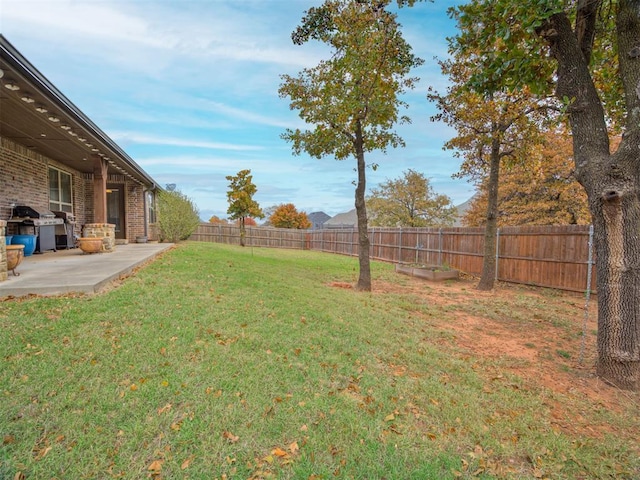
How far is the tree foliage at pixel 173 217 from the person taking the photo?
14.1 meters

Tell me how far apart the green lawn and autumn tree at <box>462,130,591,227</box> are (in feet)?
40.1

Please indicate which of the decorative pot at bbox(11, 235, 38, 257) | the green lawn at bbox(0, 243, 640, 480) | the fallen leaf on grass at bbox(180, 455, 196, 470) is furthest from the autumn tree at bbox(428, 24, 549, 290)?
the decorative pot at bbox(11, 235, 38, 257)

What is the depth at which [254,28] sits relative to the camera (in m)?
7.97

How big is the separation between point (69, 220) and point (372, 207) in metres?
21.1

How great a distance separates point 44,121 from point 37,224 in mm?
3057

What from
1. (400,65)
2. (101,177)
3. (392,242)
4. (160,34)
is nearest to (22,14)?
(160,34)

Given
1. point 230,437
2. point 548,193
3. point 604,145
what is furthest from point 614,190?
point 548,193

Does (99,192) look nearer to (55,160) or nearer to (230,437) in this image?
(55,160)

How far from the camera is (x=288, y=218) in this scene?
40125 mm

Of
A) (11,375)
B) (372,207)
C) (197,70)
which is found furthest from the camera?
(372,207)

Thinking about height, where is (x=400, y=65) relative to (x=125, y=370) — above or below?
above

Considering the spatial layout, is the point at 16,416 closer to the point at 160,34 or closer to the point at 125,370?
the point at 125,370

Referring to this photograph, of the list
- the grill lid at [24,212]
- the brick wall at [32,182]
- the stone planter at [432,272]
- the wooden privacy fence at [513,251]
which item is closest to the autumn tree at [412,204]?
the wooden privacy fence at [513,251]

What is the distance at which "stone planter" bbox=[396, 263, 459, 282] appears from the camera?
430 inches
